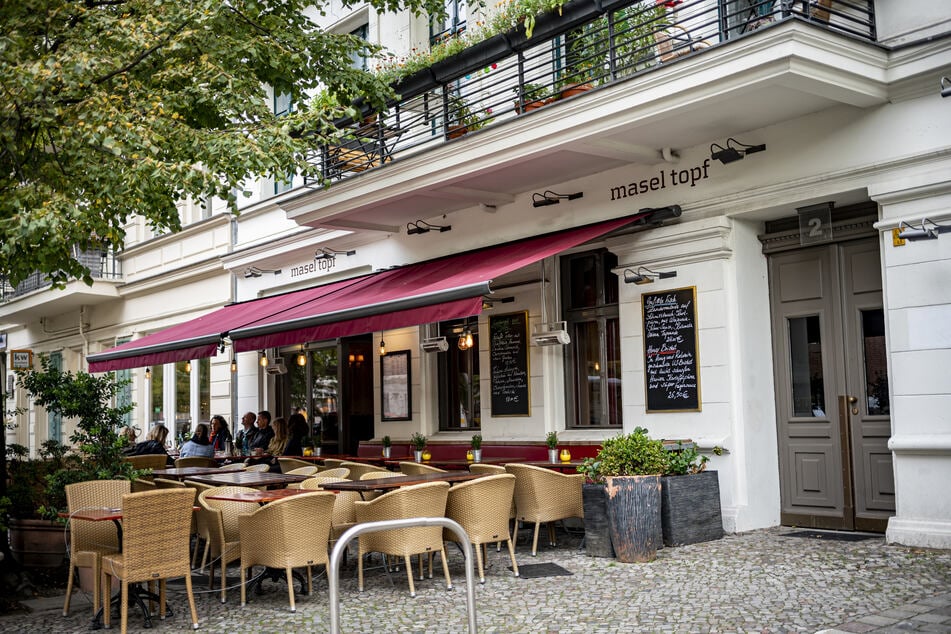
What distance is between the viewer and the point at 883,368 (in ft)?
28.7

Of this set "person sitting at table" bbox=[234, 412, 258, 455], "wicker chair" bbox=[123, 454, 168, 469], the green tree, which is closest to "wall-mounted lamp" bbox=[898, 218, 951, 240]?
the green tree

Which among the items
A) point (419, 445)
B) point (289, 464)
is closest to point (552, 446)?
point (419, 445)

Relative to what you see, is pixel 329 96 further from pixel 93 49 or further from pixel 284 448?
pixel 284 448

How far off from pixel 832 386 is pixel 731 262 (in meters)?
1.56

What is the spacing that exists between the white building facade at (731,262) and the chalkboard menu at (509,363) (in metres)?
0.04

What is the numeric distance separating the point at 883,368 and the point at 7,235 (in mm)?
7805

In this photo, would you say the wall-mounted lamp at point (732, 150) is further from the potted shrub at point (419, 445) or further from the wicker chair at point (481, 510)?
the potted shrub at point (419, 445)

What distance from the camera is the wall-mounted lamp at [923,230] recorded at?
304 inches

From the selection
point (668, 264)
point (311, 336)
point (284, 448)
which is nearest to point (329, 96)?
point (311, 336)

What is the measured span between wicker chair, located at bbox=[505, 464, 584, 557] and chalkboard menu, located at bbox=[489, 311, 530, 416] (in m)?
2.77

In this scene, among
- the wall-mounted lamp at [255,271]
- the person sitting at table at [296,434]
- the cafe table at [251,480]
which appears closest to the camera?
the cafe table at [251,480]

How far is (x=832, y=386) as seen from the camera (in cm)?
915

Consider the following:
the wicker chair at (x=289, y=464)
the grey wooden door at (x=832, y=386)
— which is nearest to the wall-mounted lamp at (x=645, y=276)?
the grey wooden door at (x=832, y=386)

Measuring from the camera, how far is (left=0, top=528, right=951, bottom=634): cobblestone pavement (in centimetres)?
593
